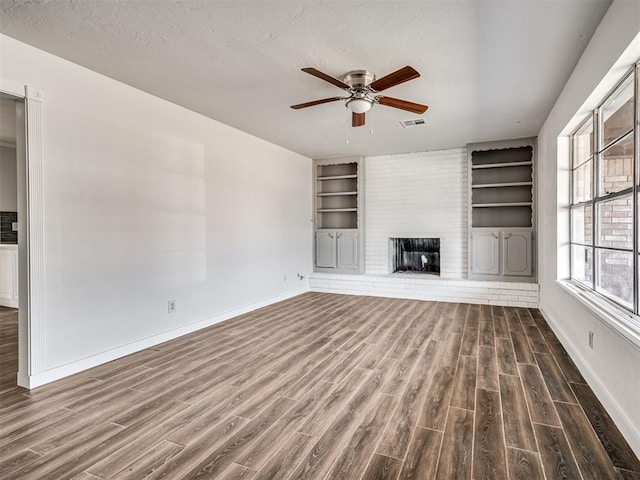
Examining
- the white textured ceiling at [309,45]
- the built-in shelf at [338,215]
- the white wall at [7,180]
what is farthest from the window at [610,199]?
the white wall at [7,180]

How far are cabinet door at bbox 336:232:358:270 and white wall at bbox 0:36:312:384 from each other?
2163 millimetres

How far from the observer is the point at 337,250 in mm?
7090

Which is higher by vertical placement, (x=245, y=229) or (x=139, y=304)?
(x=245, y=229)

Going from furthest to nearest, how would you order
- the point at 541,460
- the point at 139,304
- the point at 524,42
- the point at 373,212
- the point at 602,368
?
1. the point at 373,212
2. the point at 139,304
3. the point at 524,42
4. the point at 602,368
5. the point at 541,460

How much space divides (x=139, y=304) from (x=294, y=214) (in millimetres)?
3416

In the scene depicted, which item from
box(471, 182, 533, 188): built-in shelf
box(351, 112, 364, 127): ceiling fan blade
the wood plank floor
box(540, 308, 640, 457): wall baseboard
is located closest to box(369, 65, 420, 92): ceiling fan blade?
box(351, 112, 364, 127): ceiling fan blade

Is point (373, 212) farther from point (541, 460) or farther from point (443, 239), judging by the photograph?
point (541, 460)

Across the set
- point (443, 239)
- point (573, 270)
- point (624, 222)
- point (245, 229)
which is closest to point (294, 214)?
point (245, 229)

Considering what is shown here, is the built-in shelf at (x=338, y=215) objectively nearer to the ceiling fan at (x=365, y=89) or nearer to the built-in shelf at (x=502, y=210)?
the built-in shelf at (x=502, y=210)

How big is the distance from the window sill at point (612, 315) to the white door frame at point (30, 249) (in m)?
3.91

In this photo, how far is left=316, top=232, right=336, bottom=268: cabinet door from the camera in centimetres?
711

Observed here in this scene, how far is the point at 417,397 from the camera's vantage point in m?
2.51

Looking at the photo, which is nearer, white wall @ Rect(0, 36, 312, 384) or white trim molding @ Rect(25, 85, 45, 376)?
white trim molding @ Rect(25, 85, 45, 376)

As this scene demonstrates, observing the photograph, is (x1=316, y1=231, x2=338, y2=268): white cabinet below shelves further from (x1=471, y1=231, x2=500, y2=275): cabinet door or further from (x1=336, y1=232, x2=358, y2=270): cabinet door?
(x1=471, y1=231, x2=500, y2=275): cabinet door
